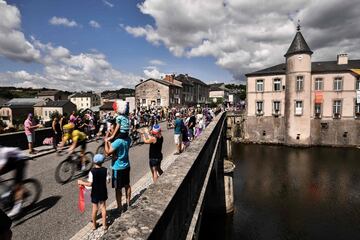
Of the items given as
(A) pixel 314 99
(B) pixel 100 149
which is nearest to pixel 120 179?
(B) pixel 100 149

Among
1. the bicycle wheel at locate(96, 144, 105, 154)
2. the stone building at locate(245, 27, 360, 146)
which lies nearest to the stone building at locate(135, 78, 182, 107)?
the stone building at locate(245, 27, 360, 146)

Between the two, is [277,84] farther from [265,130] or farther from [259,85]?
[265,130]

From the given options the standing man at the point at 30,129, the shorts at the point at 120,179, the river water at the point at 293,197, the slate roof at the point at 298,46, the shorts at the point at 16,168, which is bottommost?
the river water at the point at 293,197

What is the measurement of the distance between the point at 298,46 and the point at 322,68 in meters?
5.45

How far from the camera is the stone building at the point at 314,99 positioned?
36812 millimetres

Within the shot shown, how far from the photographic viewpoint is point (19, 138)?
35.8 feet

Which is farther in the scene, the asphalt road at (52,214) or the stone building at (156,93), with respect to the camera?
the stone building at (156,93)

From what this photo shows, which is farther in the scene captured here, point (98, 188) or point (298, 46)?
point (298, 46)

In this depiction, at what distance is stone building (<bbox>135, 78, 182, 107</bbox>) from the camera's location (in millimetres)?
52344

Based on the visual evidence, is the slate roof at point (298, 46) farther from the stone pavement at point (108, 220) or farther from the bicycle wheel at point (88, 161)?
the bicycle wheel at point (88, 161)

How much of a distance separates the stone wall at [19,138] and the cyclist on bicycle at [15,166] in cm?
599

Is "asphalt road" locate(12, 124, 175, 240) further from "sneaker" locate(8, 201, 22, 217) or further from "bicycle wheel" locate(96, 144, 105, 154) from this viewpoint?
"bicycle wheel" locate(96, 144, 105, 154)

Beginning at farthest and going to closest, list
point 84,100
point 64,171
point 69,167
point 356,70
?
1. point 84,100
2. point 356,70
3. point 69,167
4. point 64,171

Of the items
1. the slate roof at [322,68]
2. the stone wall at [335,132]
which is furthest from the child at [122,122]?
the stone wall at [335,132]
